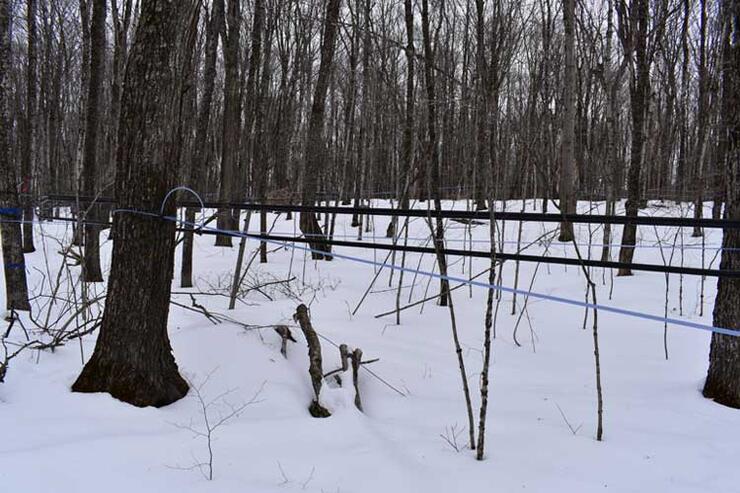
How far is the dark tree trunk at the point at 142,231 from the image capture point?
2746 mm

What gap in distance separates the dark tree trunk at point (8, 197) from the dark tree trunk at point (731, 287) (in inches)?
222

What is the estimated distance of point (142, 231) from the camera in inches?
110

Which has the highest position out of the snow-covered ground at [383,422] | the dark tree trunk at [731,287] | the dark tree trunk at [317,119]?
the dark tree trunk at [317,119]

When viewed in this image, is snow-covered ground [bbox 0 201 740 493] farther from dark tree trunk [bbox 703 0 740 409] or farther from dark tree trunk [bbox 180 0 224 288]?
dark tree trunk [bbox 180 0 224 288]

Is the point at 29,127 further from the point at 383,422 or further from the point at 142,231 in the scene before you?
the point at 383,422

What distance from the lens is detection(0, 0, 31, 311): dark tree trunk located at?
4785mm

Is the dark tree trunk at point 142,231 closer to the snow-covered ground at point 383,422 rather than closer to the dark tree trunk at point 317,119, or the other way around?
the snow-covered ground at point 383,422

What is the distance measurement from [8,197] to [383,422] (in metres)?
4.17

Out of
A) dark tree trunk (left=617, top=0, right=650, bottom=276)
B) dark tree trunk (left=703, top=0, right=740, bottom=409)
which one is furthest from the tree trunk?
dark tree trunk (left=703, top=0, right=740, bottom=409)

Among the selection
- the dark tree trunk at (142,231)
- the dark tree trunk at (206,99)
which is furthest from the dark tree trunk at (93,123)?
the dark tree trunk at (142,231)

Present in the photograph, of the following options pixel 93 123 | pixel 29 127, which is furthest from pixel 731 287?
pixel 29 127

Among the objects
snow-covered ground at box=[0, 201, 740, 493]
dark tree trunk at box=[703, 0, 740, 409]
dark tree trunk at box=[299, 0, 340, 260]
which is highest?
dark tree trunk at box=[299, 0, 340, 260]

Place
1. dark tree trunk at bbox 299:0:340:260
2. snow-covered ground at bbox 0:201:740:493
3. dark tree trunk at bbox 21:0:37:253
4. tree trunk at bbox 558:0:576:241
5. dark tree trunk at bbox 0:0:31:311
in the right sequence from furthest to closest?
dark tree trunk at bbox 299:0:340:260 → dark tree trunk at bbox 21:0:37:253 → tree trunk at bbox 558:0:576:241 → dark tree trunk at bbox 0:0:31:311 → snow-covered ground at bbox 0:201:740:493

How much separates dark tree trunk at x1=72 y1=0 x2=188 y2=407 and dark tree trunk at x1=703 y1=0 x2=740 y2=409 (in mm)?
3323
